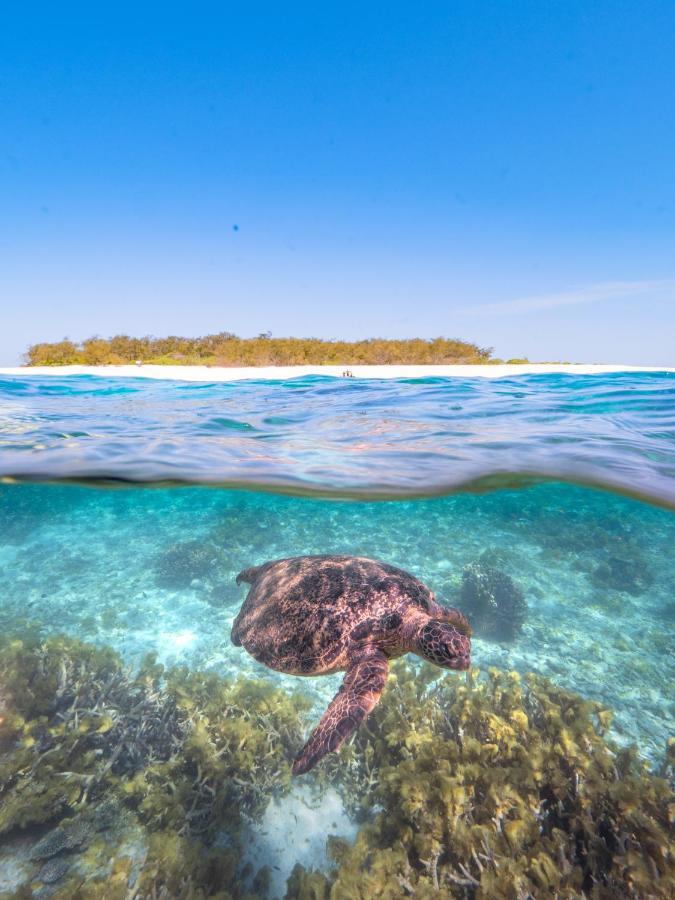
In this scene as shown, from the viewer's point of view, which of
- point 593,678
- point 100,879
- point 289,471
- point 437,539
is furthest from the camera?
point 437,539

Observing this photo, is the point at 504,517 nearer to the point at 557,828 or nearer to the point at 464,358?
the point at 557,828

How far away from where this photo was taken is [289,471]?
8.64 m

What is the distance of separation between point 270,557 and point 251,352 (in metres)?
21.9

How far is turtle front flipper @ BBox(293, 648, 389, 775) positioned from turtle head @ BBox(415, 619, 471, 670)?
534 millimetres

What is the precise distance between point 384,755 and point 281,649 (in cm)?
231

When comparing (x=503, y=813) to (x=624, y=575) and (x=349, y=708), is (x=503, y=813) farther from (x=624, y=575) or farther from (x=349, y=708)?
(x=624, y=575)

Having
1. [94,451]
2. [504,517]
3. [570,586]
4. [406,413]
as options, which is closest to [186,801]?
[94,451]

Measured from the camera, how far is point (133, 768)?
5.00 m

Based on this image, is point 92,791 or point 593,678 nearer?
point 92,791

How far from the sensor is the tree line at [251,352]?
103ft

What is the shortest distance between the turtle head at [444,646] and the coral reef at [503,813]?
1371 mm

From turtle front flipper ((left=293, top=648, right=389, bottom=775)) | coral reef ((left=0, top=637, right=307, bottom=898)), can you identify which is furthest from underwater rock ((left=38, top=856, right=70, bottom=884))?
turtle front flipper ((left=293, top=648, right=389, bottom=775))

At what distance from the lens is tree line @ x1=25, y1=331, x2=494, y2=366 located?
31.4 meters

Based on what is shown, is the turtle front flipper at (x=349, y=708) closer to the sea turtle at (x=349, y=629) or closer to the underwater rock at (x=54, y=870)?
the sea turtle at (x=349, y=629)
